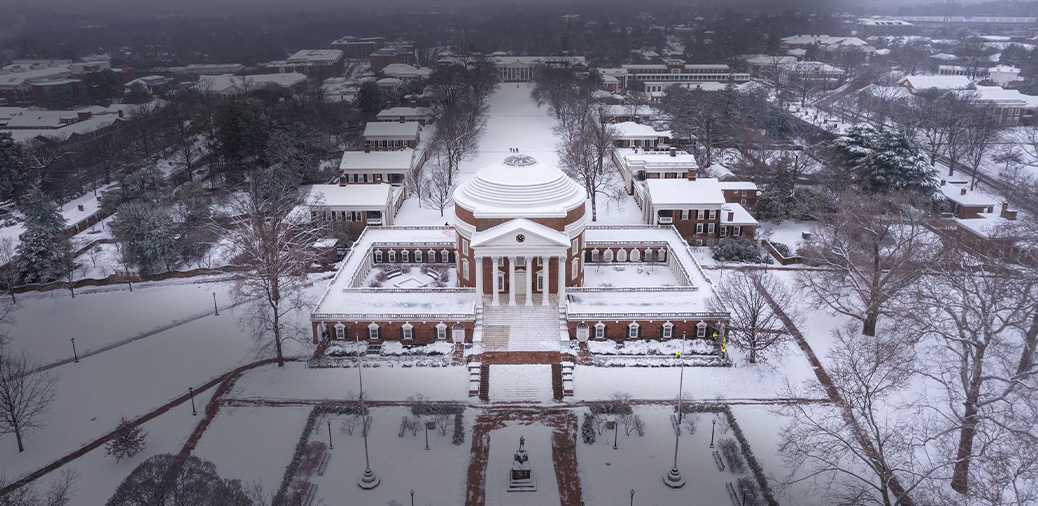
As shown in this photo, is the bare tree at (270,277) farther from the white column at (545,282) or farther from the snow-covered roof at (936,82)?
the snow-covered roof at (936,82)

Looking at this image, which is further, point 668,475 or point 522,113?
point 522,113

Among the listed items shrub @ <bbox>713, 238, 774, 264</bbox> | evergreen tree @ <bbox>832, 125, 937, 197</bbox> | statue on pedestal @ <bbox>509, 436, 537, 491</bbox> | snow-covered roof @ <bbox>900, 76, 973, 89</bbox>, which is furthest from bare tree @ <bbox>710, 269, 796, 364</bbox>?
snow-covered roof @ <bbox>900, 76, 973, 89</bbox>

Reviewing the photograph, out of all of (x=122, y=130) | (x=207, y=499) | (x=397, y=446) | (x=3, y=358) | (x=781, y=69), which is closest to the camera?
(x=207, y=499)

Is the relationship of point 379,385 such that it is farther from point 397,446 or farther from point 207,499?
point 207,499

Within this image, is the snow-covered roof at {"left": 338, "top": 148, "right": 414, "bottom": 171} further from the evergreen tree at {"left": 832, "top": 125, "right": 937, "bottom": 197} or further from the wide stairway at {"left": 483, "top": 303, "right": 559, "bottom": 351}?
the evergreen tree at {"left": 832, "top": 125, "right": 937, "bottom": 197}

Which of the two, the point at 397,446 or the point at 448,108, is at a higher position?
the point at 448,108

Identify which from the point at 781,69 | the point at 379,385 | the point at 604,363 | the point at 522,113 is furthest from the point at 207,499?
the point at 781,69

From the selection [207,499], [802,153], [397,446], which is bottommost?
[397,446]
